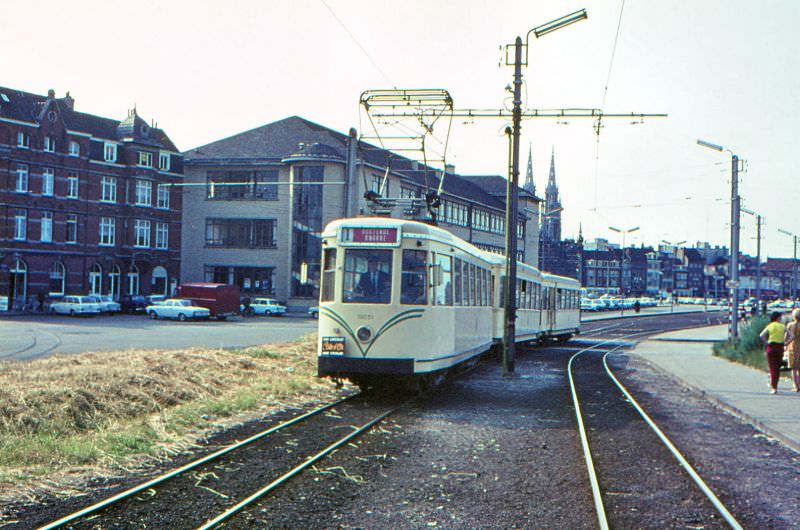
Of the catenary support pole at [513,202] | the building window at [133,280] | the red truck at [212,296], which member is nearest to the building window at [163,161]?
the building window at [133,280]

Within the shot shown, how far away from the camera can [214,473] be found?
8.68m

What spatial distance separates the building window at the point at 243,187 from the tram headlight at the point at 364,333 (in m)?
53.2

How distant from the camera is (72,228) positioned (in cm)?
5931

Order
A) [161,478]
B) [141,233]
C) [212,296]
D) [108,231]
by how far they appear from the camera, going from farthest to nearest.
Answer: [141,233] → [108,231] → [212,296] → [161,478]

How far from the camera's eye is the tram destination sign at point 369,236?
564 inches

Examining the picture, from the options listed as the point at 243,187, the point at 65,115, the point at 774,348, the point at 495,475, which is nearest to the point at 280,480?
the point at 495,475

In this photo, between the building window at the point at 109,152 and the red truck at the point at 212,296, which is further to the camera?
the building window at the point at 109,152

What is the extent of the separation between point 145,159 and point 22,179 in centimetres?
1034

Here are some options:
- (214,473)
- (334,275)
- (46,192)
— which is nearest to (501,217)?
(46,192)

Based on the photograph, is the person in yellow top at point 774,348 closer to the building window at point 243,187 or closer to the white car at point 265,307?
the white car at point 265,307

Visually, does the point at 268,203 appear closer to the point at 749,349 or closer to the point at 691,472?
the point at 749,349

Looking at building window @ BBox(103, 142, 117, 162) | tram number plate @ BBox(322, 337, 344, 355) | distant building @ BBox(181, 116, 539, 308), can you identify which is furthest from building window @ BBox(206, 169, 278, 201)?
tram number plate @ BBox(322, 337, 344, 355)

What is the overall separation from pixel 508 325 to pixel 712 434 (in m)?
9.09

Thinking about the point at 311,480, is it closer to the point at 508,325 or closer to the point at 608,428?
the point at 608,428
